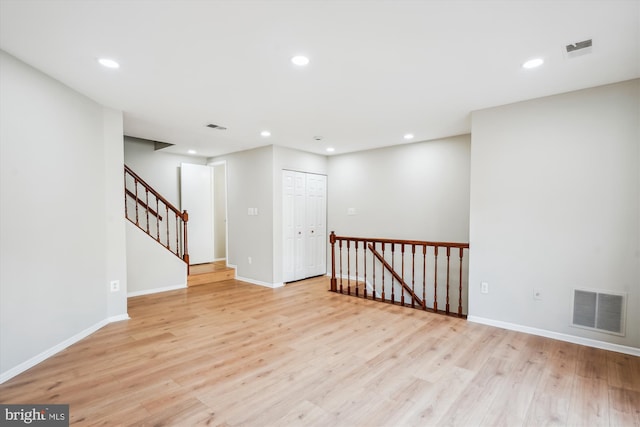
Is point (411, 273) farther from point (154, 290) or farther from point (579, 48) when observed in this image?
point (154, 290)

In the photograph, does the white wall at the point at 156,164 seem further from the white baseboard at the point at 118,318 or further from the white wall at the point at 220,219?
the white baseboard at the point at 118,318

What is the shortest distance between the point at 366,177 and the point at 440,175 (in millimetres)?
1434

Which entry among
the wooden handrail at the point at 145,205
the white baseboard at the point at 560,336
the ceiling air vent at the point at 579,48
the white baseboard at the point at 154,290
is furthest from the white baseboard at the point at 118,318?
the ceiling air vent at the point at 579,48

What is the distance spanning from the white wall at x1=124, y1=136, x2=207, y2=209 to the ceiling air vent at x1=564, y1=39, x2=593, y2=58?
6294mm

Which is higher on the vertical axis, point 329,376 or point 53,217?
point 53,217

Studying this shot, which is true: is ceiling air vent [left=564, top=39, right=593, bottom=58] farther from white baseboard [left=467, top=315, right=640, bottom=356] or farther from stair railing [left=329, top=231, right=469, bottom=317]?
stair railing [left=329, top=231, right=469, bottom=317]

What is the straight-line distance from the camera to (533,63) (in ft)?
8.08

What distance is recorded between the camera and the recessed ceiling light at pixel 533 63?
7.93ft

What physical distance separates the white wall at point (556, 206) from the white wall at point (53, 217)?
14.1 ft

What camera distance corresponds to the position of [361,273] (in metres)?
6.11

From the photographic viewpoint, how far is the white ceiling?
182cm

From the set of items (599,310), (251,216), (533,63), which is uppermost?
(533,63)

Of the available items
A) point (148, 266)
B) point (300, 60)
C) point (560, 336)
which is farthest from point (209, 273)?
point (560, 336)

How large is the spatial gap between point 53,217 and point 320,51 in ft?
9.15
